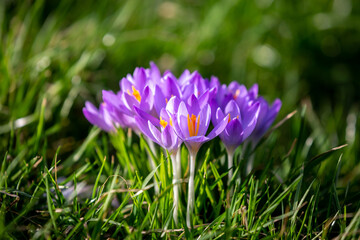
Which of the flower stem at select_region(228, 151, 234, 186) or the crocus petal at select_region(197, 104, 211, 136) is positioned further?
the flower stem at select_region(228, 151, 234, 186)

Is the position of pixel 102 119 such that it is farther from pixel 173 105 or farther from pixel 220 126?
pixel 220 126

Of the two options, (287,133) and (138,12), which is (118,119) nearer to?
(287,133)

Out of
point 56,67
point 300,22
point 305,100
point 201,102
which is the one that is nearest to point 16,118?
point 56,67

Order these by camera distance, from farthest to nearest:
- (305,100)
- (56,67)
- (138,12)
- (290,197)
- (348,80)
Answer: (138,12) → (348,80) → (305,100) → (56,67) → (290,197)

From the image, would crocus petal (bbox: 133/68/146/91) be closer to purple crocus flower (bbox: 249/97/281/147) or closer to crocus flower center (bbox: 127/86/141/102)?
crocus flower center (bbox: 127/86/141/102)

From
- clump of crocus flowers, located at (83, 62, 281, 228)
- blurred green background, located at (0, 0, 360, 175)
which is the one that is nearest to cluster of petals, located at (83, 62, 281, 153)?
clump of crocus flowers, located at (83, 62, 281, 228)
